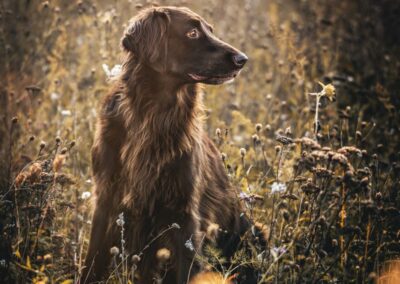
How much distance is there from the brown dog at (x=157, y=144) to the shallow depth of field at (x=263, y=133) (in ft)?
0.62

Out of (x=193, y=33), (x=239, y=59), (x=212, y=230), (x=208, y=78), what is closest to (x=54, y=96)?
(x=193, y=33)

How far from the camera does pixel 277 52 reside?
24.2ft

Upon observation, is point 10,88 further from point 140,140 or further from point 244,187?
point 244,187

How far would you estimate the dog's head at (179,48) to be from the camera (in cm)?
331

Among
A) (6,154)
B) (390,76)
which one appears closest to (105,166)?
(6,154)

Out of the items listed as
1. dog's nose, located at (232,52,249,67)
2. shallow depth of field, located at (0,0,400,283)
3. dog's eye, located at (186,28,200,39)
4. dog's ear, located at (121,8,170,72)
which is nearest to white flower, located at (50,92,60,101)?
shallow depth of field, located at (0,0,400,283)

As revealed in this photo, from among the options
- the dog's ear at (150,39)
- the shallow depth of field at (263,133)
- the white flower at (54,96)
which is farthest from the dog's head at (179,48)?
the white flower at (54,96)

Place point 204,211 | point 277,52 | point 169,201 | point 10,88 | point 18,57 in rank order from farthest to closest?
1. point 277,52
2. point 18,57
3. point 10,88
4. point 204,211
5. point 169,201

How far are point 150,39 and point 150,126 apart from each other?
0.52 metres

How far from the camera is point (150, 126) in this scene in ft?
11.1

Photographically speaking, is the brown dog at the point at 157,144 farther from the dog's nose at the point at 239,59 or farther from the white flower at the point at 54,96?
the white flower at the point at 54,96

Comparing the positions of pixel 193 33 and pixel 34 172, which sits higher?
pixel 193 33

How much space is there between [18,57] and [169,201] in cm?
283

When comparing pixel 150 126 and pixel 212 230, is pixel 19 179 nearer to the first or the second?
pixel 150 126
